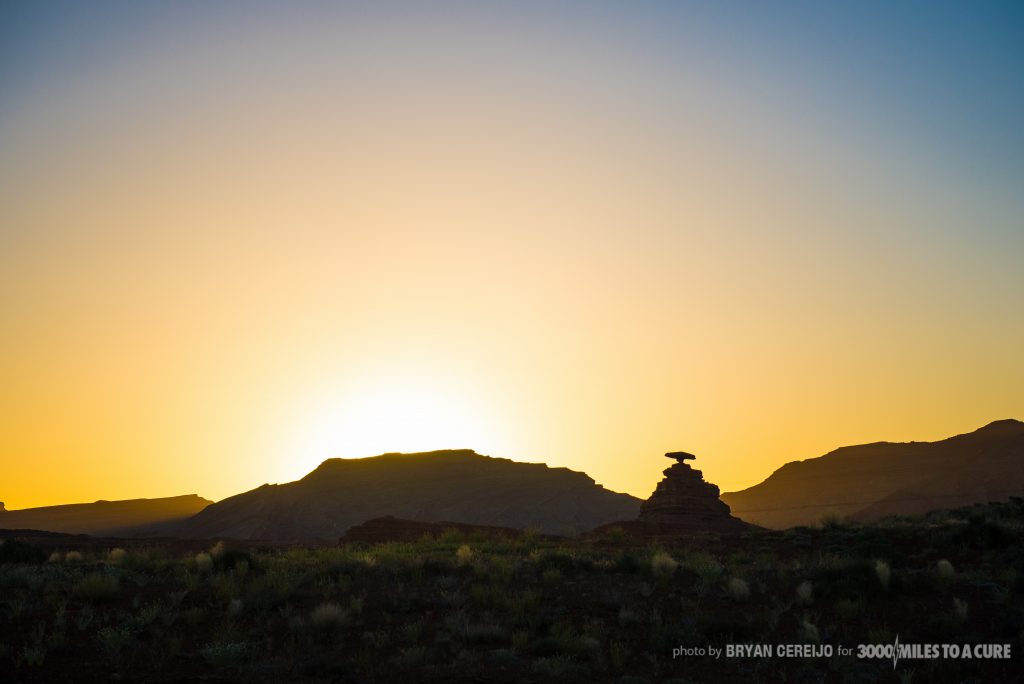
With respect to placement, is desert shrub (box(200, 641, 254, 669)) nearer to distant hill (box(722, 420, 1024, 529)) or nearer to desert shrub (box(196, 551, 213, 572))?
desert shrub (box(196, 551, 213, 572))

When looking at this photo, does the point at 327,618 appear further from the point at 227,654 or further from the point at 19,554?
the point at 19,554

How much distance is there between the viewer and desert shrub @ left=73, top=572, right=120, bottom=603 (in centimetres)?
1984

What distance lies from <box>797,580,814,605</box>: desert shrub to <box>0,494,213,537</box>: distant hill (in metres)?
113

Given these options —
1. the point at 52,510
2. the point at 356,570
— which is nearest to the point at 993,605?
the point at 356,570

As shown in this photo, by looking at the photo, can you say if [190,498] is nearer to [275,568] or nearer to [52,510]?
[52,510]

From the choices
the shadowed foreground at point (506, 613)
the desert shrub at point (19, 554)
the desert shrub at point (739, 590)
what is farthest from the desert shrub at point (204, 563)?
the desert shrub at point (739, 590)

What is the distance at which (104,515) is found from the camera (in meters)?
135

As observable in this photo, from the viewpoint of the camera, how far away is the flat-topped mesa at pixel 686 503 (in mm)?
61906

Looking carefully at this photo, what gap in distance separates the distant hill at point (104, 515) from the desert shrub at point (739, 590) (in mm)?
112391

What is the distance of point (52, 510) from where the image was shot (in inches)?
5428

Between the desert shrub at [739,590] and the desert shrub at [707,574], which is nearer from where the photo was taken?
the desert shrub at [739,590]

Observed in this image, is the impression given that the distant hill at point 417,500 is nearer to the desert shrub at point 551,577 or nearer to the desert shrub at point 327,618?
the desert shrub at point 551,577

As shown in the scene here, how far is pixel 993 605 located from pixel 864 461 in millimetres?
129347

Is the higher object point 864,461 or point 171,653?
point 864,461
